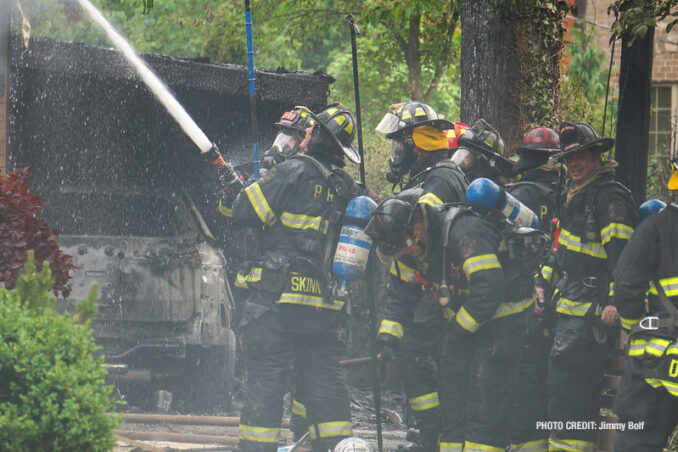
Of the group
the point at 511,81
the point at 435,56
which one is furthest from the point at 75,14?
the point at 511,81

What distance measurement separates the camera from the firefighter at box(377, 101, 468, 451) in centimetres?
607

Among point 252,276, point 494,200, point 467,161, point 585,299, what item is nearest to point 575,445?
point 585,299

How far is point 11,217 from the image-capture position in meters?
5.11

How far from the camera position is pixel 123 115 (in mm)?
10172

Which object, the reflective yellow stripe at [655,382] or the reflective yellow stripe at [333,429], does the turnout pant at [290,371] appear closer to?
the reflective yellow stripe at [333,429]

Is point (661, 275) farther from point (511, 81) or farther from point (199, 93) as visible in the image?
point (199, 93)

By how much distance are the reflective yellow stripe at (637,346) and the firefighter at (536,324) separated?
2.85 feet

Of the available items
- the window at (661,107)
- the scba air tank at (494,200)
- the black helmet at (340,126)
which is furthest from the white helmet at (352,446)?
the window at (661,107)

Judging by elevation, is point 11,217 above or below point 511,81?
below

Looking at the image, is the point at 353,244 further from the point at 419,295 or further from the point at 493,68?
the point at 493,68

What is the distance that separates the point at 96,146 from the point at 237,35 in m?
5.08

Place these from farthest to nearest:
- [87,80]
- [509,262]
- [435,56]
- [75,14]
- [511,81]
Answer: [75,14] → [435,56] → [87,80] → [511,81] → [509,262]

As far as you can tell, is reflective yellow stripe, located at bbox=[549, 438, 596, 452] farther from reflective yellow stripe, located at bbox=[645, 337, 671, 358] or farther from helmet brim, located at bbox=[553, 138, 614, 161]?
helmet brim, located at bbox=[553, 138, 614, 161]

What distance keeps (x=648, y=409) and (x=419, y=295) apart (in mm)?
1692
